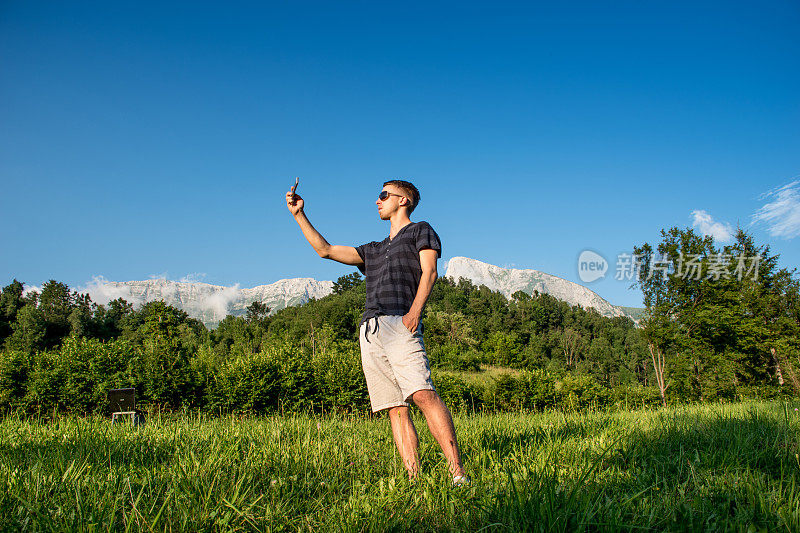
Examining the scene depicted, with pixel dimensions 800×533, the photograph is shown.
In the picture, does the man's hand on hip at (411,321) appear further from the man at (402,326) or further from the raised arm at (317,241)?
the raised arm at (317,241)

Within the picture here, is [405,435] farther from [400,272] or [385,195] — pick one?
[385,195]

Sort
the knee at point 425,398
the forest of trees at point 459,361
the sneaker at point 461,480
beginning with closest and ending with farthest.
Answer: the sneaker at point 461,480 < the knee at point 425,398 < the forest of trees at point 459,361

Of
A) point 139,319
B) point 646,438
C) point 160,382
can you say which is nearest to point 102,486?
point 646,438

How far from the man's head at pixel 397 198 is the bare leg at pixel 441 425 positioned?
1.27 metres

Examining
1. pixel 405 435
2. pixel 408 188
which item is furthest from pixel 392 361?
pixel 408 188

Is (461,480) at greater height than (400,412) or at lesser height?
lesser

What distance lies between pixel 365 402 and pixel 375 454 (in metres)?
10.4

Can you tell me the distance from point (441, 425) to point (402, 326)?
600 millimetres

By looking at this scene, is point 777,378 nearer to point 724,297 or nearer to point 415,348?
point 724,297

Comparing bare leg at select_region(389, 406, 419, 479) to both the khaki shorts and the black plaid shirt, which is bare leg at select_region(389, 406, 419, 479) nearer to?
the khaki shorts

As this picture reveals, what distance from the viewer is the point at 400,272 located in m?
2.73

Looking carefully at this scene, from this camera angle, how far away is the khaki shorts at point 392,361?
8.17 feet

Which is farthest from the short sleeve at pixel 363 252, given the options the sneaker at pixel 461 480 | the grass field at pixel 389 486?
the sneaker at pixel 461 480

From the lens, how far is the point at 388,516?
1606 mm
